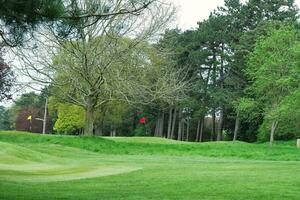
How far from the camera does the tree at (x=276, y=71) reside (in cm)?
3500

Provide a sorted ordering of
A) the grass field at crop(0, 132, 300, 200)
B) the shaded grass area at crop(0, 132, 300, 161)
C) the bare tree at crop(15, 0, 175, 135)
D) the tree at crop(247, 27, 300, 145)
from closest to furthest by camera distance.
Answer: the grass field at crop(0, 132, 300, 200), the shaded grass area at crop(0, 132, 300, 161), the bare tree at crop(15, 0, 175, 135), the tree at crop(247, 27, 300, 145)

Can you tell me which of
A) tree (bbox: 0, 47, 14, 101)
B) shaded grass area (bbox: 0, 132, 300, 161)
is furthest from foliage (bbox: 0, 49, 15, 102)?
shaded grass area (bbox: 0, 132, 300, 161)

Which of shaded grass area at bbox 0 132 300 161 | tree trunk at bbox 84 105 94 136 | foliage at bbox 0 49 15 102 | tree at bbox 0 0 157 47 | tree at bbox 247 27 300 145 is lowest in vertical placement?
shaded grass area at bbox 0 132 300 161

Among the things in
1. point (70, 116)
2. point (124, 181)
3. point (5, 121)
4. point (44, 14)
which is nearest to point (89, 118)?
point (124, 181)

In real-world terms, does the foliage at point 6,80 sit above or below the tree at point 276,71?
below

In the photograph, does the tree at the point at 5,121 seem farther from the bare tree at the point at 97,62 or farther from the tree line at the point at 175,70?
the bare tree at the point at 97,62

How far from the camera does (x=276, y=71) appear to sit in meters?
36.1

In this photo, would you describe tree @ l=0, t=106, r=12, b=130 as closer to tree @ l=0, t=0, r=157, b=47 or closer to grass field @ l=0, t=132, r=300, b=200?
grass field @ l=0, t=132, r=300, b=200

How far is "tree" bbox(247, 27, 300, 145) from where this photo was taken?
35000 mm

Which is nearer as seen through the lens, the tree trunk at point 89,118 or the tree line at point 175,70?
the tree line at point 175,70

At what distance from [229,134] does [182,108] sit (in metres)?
8.50

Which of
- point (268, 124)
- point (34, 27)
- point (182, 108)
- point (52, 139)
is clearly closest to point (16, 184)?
point (34, 27)

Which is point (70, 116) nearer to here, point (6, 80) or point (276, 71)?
point (6, 80)

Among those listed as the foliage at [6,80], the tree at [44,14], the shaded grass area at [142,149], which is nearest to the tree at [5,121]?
the foliage at [6,80]
